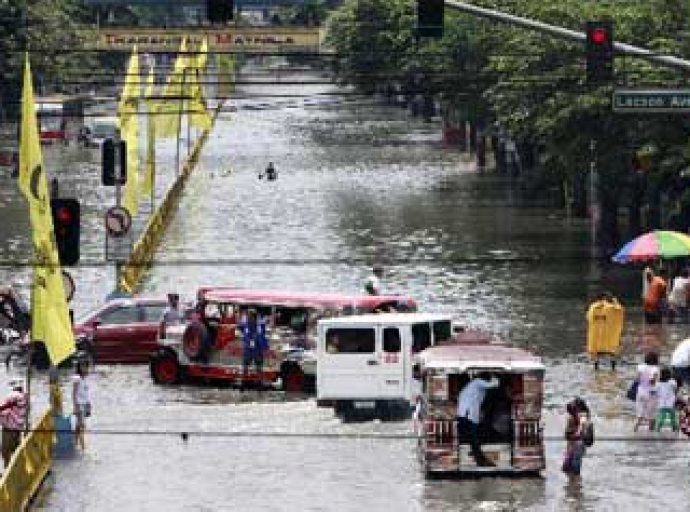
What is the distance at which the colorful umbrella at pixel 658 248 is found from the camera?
5138 cm

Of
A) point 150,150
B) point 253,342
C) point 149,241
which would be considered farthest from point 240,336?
point 150,150

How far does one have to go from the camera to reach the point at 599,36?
40.4 metres

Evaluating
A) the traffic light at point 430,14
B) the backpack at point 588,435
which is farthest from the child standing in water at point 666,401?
the traffic light at point 430,14

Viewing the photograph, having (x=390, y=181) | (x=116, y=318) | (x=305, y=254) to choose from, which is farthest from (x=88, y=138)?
(x=116, y=318)

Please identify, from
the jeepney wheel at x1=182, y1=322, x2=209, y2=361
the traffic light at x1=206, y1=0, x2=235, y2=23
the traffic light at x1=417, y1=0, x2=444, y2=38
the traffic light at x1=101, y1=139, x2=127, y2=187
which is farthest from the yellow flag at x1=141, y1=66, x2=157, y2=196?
the traffic light at x1=417, y1=0, x2=444, y2=38

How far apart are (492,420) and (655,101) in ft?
24.0

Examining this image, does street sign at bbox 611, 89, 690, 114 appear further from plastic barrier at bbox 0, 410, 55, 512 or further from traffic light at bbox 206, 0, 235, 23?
plastic barrier at bbox 0, 410, 55, 512

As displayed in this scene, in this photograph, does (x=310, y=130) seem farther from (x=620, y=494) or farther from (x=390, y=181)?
(x=620, y=494)

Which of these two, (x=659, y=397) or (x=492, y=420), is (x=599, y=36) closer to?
(x=659, y=397)

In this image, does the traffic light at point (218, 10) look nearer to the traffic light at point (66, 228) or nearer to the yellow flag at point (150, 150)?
the traffic light at point (66, 228)

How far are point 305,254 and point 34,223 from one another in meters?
33.6

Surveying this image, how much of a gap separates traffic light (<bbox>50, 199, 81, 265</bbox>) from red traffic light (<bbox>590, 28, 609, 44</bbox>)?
28.6ft

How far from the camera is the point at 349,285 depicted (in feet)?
201

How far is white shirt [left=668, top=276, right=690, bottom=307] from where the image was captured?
173ft
